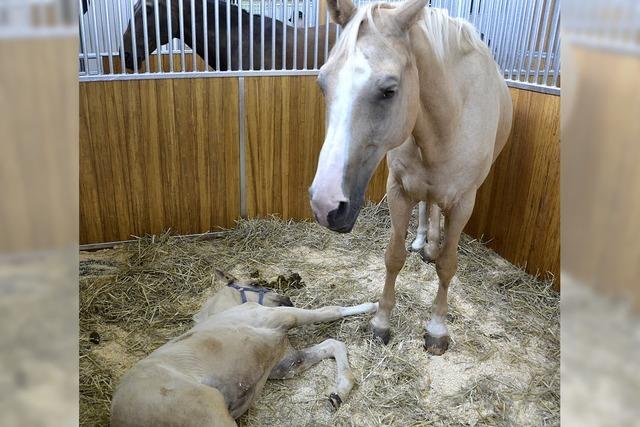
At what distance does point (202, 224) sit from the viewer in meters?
3.12

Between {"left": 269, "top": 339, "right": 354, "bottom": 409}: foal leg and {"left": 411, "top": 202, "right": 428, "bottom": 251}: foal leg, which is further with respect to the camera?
{"left": 411, "top": 202, "right": 428, "bottom": 251}: foal leg

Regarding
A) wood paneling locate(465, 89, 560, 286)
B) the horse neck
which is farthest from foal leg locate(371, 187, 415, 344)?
wood paneling locate(465, 89, 560, 286)

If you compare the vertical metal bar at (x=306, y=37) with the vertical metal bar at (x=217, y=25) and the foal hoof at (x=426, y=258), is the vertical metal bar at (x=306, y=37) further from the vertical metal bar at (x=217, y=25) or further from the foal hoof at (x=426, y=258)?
the foal hoof at (x=426, y=258)

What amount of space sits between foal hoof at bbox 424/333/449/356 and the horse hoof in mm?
171

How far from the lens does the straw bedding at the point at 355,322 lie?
5.79 ft

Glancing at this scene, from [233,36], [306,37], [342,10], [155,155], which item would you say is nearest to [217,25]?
[233,36]

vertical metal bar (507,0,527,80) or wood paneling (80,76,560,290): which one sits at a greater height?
vertical metal bar (507,0,527,80)

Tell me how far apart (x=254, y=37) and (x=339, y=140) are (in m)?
2.14

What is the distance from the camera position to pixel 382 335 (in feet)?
6.98

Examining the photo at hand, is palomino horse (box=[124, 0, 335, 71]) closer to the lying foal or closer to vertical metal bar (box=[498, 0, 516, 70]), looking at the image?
vertical metal bar (box=[498, 0, 516, 70])

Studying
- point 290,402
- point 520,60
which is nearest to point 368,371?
point 290,402

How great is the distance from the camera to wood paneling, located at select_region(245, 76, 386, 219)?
2.97m
